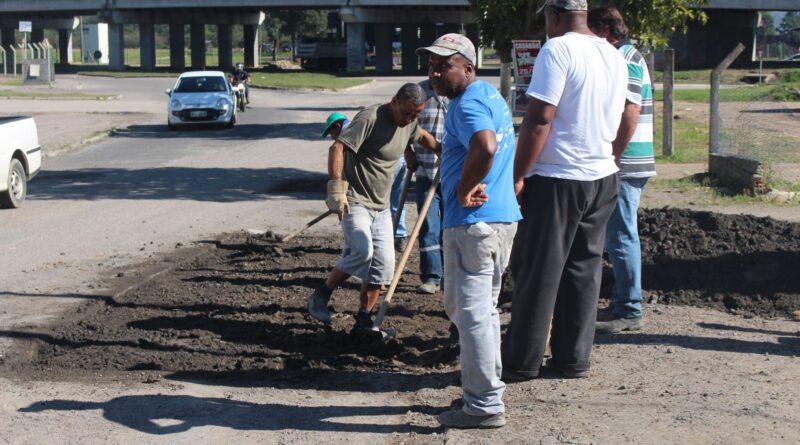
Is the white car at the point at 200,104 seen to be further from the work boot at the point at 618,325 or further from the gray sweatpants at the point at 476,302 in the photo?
the gray sweatpants at the point at 476,302

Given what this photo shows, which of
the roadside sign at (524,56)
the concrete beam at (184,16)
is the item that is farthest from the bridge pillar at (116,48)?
the roadside sign at (524,56)

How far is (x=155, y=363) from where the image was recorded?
6.60 m

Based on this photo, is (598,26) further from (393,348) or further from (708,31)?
(708,31)

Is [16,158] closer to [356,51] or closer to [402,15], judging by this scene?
[402,15]

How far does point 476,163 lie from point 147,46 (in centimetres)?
7788

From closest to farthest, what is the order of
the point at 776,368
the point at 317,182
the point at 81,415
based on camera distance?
the point at 81,415
the point at 776,368
the point at 317,182

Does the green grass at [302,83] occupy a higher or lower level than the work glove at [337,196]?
higher

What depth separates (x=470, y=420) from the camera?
201 inches

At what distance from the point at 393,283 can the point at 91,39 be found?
114804mm

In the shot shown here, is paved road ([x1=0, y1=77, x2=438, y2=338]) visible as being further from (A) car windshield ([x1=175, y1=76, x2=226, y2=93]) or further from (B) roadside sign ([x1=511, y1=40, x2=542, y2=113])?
(B) roadside sign ([x1=511, y1=40, x2=542, y2=113])

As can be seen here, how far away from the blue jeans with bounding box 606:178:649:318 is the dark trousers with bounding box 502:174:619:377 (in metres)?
Result: 1.14

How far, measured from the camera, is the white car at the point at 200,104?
26.6 m

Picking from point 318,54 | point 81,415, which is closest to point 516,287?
point 81,415

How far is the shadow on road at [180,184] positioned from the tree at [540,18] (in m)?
3.66
